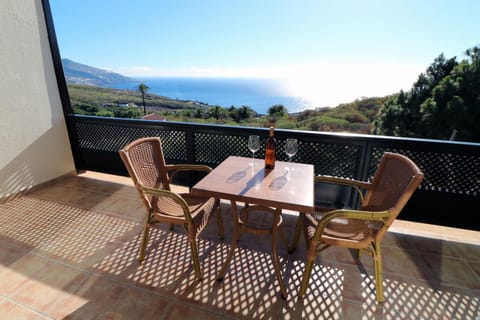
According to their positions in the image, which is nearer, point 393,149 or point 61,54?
point 393,149

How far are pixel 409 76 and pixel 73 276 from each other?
1792 centimetres

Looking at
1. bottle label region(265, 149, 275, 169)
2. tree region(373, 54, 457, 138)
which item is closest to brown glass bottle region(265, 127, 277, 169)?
bottle label region(265, 149, 275, 169)

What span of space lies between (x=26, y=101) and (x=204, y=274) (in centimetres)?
316

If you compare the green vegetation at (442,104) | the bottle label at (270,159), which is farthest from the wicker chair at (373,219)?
the green vegetation at (442,104)

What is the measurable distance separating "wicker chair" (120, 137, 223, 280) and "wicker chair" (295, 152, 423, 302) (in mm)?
758

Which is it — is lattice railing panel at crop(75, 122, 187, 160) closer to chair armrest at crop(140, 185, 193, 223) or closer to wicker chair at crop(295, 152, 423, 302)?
chair armrest at crop(140, 185, 193, 223)

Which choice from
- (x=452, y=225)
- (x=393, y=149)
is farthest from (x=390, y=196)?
(x=452, y=225)

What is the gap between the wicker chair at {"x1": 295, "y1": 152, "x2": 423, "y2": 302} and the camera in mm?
Answer: 1236

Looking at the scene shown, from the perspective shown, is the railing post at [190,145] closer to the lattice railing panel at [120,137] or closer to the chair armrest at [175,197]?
the lattice railing panel at [120,137]

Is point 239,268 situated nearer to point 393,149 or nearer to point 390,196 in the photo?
point 390,196

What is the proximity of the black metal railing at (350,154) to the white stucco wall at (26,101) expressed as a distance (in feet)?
1.45

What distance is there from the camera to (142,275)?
1.65 m

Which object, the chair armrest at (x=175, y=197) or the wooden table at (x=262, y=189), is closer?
the wooden table at (x=262, y=189)

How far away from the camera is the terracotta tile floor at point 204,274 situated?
1.40m
